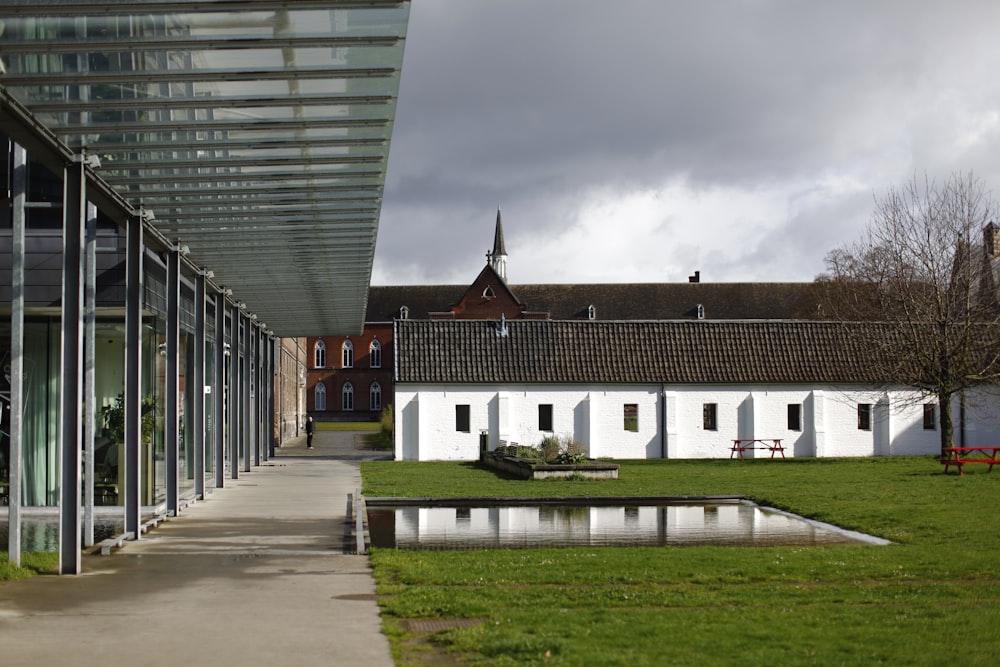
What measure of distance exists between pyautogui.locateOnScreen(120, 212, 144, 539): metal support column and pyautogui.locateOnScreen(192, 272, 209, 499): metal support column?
6.25m

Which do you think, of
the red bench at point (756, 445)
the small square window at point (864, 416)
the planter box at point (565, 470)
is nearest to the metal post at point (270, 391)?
the planter box at point (565, 470)

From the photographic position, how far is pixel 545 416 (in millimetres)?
40594

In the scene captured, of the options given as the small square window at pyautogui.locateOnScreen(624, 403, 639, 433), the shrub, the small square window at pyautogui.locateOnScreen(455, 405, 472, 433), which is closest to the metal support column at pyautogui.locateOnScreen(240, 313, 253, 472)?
the shrub

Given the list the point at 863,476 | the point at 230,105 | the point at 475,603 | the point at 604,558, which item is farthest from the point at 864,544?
the point at 863,476

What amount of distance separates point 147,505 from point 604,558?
8.15m

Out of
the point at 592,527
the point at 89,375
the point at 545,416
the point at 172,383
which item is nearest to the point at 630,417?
the point at 545,416

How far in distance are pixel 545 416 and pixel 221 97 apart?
31.1 metres

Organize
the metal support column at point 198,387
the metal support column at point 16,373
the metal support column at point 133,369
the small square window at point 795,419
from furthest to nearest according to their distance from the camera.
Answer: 1. the small square window at point 795,419
2. the metal support column at point 198,387
3. the metal support column at point 133,369
4. the metal support column at point 16,373

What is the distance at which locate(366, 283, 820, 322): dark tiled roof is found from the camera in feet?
299

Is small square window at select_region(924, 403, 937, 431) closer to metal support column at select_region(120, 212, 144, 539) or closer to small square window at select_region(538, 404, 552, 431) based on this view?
small square window at select_region(538, 404, 552, 431)

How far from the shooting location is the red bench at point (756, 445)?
4059cm

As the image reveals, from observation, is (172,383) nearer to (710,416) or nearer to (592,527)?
(592,527)

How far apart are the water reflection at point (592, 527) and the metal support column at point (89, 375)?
3.73 metres

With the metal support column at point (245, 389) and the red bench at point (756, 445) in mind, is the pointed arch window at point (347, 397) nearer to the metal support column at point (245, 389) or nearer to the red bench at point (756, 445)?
the red bench at point (756, 445)
